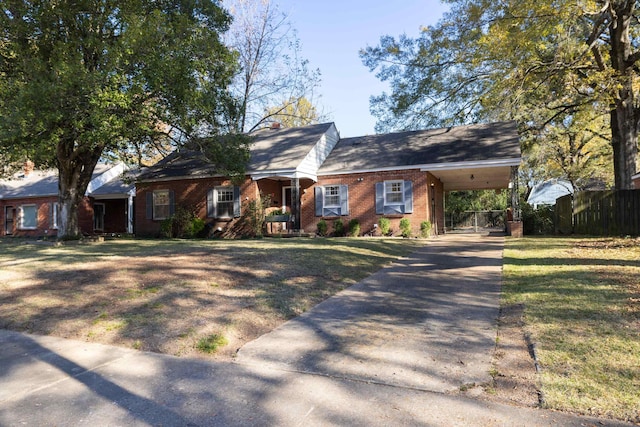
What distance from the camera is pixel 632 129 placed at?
629 inches

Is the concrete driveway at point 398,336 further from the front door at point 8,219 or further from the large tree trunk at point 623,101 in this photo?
the front door at point 8,219

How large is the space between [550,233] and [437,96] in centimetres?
791

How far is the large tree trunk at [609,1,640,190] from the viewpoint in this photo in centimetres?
1355

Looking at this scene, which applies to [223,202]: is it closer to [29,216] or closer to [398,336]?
[29,216]

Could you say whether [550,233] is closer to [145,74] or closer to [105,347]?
[145,74]

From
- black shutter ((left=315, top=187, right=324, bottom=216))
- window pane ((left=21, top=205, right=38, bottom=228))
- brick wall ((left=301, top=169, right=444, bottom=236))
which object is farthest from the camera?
window pane ((left=21, top=205, right=38, bottom=228))

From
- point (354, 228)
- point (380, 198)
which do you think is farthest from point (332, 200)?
point (380, 198)

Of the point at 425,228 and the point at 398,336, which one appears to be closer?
the point at 398,336

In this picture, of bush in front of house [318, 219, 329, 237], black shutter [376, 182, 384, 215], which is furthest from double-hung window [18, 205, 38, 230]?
black shutter [376, 182, 384, 215]

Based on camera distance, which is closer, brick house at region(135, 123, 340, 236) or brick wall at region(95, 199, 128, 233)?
brick house at region(135, 123, 340, 236)

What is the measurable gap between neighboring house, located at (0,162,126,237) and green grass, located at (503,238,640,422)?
23976 mm

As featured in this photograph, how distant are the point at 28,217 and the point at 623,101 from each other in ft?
102

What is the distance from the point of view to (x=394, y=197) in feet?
61.0

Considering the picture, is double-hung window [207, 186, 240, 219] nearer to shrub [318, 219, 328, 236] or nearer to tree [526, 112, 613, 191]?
shrub [318, 219, 328, 236]
